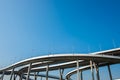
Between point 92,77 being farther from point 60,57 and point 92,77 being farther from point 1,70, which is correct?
point 1,70

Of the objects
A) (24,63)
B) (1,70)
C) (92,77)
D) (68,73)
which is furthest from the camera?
(1,70)

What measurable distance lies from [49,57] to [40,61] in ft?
12.0

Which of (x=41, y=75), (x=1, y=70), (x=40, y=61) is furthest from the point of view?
(x=41, y=75)

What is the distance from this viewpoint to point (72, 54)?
99.4ft

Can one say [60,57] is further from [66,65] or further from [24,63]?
[24,63]

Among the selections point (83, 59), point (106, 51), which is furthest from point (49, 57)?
point (106, 51)

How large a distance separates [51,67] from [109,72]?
1485 centimetres

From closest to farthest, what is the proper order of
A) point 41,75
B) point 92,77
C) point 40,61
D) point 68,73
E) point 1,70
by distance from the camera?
→ 1. point 92,77
2. point 40,61
3. point 68,73
4. point 1,70
5. point 41,75

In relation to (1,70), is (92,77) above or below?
below

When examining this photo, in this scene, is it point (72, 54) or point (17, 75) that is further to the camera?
point (17, 75)

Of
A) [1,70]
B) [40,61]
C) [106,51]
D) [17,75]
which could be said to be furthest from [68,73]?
[1,70]

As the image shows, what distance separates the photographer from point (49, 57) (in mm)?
31594

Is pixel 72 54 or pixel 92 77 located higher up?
pixel 72 54

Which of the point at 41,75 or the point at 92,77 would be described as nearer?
the point at 92,77
